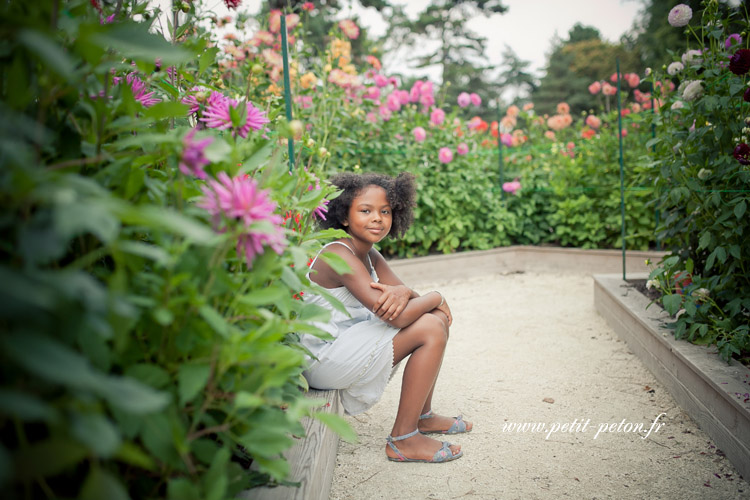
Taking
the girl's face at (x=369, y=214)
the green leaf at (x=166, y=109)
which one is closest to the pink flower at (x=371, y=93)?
the girl's face at (x=369, y=214)

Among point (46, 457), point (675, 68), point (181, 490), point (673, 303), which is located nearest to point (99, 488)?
point (46, 457)

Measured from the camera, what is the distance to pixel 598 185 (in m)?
4.73

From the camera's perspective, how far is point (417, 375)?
67.6 inches

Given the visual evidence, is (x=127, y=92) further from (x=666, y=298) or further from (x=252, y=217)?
(x=666, y=298)

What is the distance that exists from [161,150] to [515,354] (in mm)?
2298

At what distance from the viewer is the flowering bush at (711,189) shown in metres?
2.01

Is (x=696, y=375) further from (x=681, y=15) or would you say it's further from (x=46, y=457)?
Answer: (x=46, y=457)

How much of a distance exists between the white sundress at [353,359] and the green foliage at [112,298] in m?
0.60

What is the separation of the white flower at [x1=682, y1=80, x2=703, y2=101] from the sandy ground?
4.15ft

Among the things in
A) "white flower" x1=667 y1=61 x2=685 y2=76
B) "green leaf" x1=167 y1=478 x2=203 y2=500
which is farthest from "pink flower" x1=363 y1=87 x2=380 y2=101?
"green leaf" x1=167 y1=478 x2=203 y2=500

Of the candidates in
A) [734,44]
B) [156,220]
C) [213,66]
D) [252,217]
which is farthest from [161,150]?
[734,44]

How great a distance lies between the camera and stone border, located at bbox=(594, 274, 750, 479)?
62.1 inches

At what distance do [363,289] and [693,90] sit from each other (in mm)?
1738

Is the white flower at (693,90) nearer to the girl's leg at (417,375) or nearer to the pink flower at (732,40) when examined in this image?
the pink flower at (732,40)
